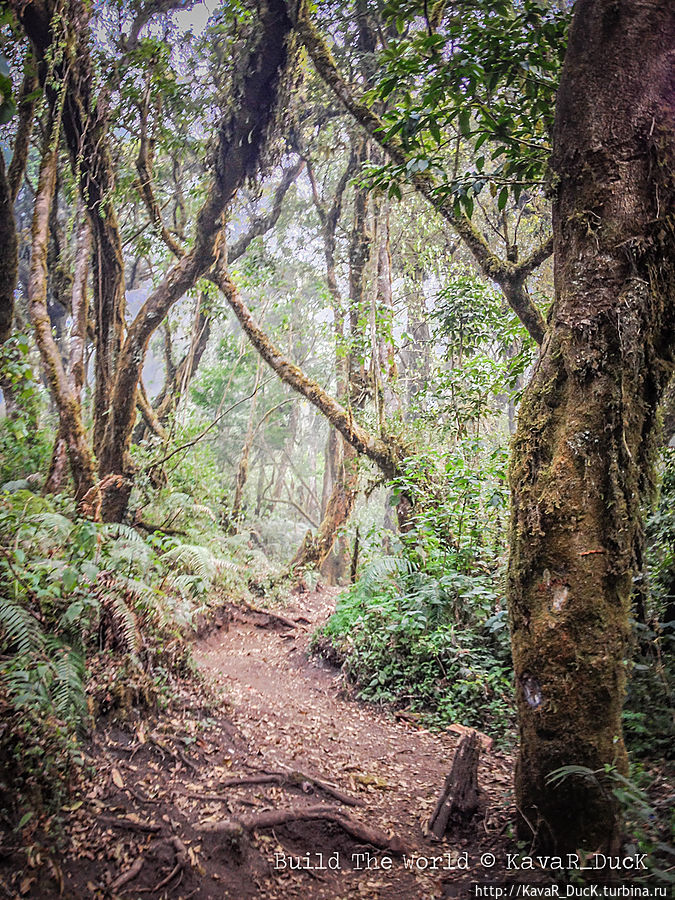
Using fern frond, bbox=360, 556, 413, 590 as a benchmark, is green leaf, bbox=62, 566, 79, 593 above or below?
above

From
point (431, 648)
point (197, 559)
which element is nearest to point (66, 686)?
point (197, 559)

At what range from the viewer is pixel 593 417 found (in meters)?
2.75

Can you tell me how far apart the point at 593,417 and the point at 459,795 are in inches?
102

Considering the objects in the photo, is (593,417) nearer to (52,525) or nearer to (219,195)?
(52,525)

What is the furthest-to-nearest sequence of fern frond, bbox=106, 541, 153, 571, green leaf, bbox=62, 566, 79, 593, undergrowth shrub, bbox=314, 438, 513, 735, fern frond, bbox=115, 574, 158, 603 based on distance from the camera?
undergrowth shrub, bbox=314, 438, 513, 735
fern frond, bbox=106, 541, 153, 571
fern frond, bbox=115, 574, 158, 603
green leaf, bbox=62, 566, 79, 593

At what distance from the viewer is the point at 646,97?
2.83m

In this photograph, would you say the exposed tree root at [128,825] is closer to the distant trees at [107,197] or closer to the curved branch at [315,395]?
the distant trees at [107,197]

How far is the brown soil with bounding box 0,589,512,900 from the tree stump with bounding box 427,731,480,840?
3.0 inches

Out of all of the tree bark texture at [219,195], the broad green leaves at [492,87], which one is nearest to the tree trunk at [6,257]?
the tree bark texture at [219,195]

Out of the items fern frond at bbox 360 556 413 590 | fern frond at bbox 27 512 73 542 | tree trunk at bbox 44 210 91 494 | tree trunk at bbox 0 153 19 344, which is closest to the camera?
fern frond at bbox 27 512 73 542

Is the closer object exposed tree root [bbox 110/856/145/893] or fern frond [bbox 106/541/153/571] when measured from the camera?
exposed tree root [bbox 110/856/145/893]

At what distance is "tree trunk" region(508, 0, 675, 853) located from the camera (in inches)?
100

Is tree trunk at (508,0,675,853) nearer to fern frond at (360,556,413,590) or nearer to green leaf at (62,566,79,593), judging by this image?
green leaf at (62,566,79,593)

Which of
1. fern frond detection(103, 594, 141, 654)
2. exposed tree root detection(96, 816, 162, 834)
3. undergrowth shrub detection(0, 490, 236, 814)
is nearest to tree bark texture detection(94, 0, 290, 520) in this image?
undergrowth shrub detection(0, 490, 236, 814)
